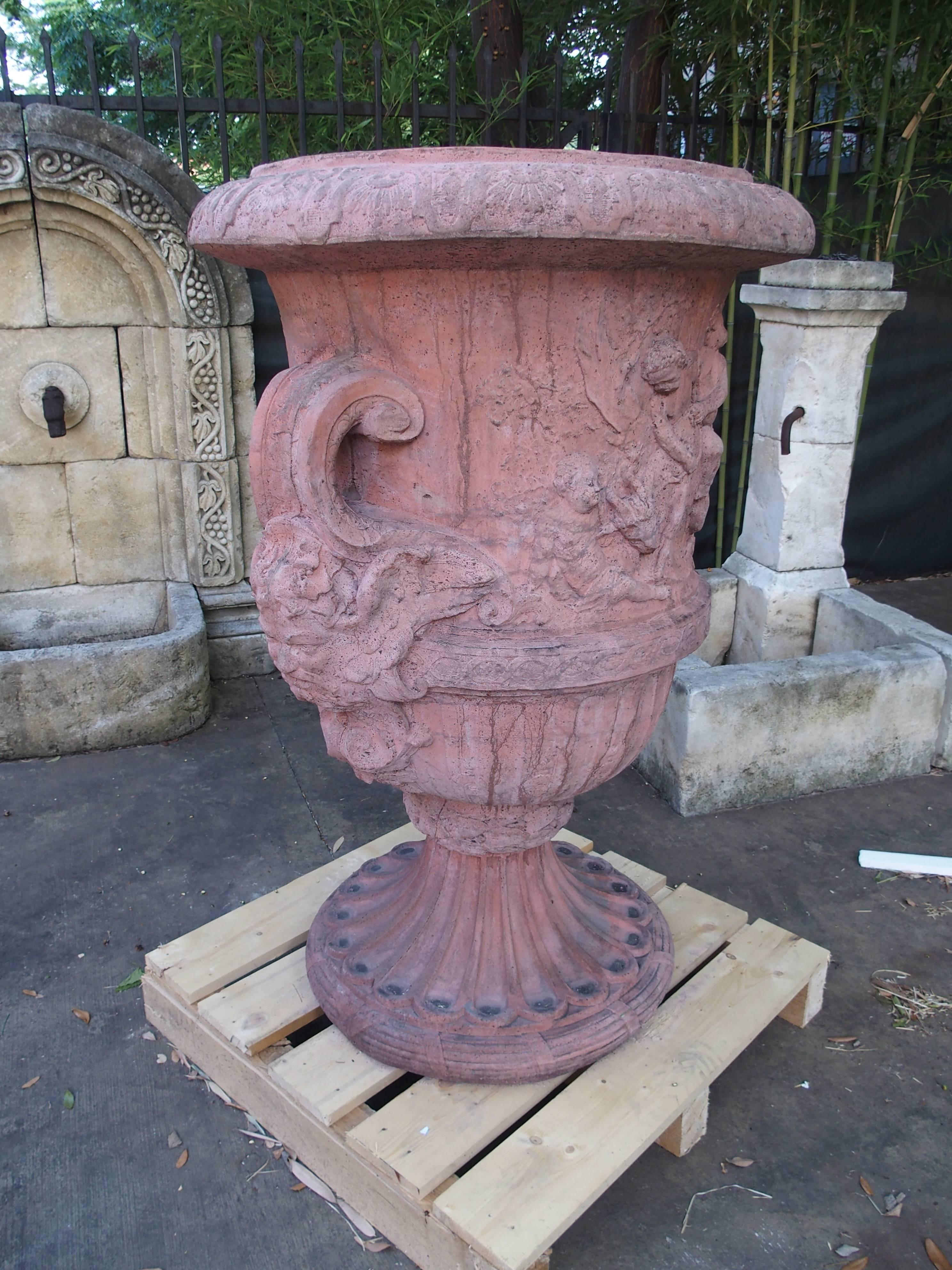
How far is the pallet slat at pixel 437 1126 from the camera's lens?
1527 mm

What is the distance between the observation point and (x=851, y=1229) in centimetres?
161

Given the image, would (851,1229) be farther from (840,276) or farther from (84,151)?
(84,151)

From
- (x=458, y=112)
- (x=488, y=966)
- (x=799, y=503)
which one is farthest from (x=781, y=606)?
(x=458, y=112)

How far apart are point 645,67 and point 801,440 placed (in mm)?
2061

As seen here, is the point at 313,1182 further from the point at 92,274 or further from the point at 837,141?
the point at 837,141

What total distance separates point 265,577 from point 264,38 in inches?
151

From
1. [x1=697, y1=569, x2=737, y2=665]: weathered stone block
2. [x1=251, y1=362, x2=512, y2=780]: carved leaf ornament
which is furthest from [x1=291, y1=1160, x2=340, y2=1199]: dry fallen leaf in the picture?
[x1=697, y1=569, x2=737, y2=665]: weathered stone block

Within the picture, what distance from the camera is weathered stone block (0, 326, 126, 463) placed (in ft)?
11.0

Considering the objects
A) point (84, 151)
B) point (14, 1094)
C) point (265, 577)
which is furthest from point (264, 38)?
point (14, 1094)

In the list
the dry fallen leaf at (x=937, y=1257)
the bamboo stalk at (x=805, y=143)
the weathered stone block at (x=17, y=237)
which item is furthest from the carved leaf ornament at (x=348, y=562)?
the bamboo stalk at (x=805, y=143)

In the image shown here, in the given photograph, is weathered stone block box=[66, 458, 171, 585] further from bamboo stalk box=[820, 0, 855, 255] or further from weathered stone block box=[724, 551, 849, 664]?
bamboo stalk box=[820, 0, 855, 255]

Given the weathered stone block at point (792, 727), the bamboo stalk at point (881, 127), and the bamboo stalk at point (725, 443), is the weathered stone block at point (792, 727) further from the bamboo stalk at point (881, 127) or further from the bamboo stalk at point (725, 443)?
the bamboo stalk at point (881, 127)

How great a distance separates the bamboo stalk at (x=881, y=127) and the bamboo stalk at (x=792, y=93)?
0.09 m

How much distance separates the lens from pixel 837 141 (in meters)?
3.26
